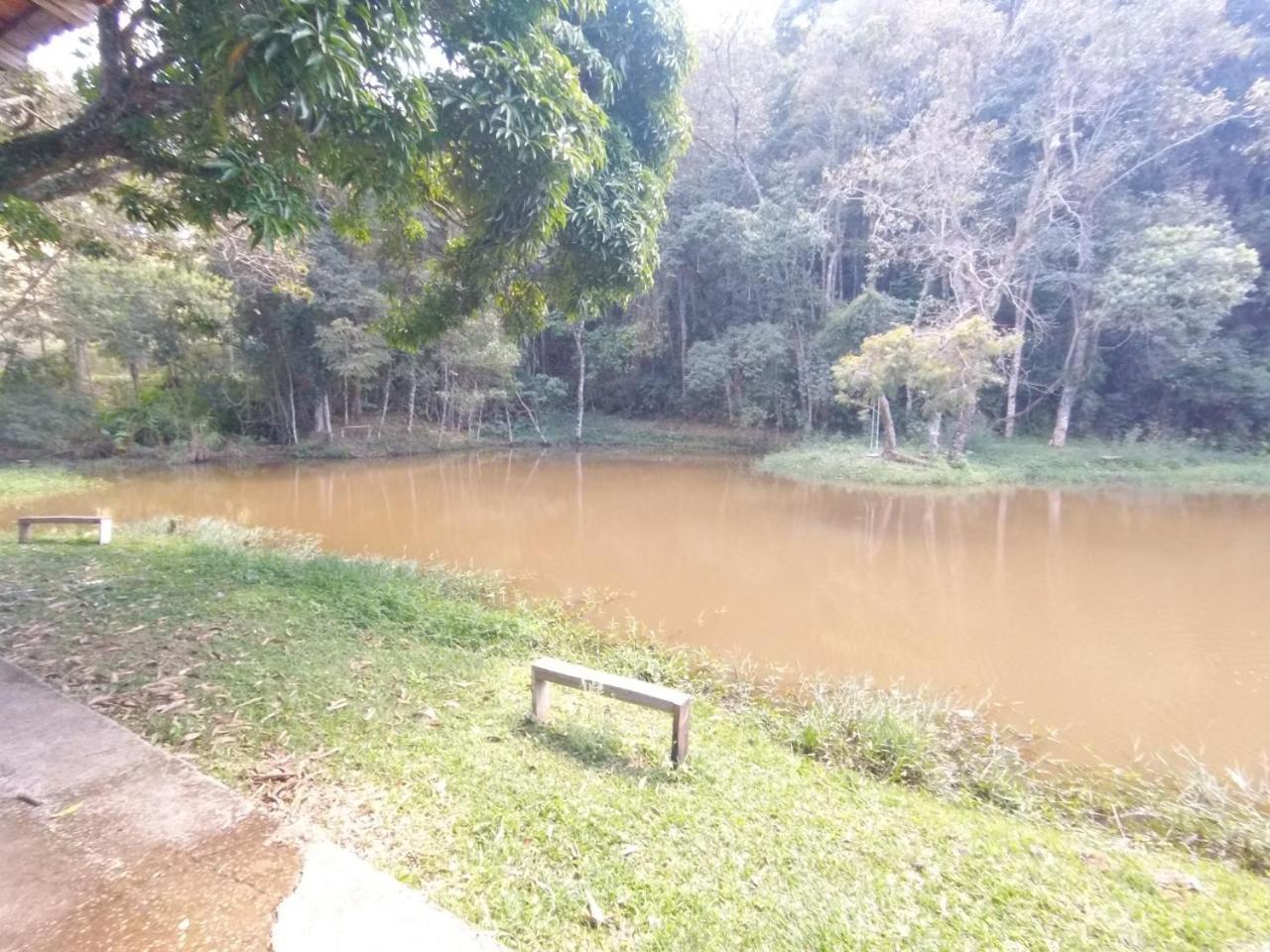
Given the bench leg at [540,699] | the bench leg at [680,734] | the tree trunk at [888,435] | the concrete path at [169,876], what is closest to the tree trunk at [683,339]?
the tree trunk at [888,435]

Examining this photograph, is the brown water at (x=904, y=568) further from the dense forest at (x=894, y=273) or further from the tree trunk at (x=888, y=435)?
the dense forest at (x=894, y=273)

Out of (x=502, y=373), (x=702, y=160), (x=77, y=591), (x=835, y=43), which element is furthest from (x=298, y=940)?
(x=702, y=160)

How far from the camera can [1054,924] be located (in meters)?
1.95

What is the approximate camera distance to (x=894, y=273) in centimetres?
1994

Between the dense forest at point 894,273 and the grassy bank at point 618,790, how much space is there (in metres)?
7.27

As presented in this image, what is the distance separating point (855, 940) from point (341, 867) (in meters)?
1.49

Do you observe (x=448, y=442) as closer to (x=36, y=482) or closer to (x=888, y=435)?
(x=36, y=482)

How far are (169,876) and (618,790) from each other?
1.46m

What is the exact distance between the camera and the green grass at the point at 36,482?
10266 mm

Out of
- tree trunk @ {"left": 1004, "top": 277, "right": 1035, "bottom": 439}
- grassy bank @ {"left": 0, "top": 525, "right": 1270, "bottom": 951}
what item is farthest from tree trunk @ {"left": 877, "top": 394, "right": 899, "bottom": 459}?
grassy bank @ {"left": 0, "top": 525, "right": 1270, "bottom": 951}

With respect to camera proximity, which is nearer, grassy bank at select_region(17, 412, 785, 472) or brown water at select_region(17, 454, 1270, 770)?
brown water at select_region(17, 454, 1270, 770)

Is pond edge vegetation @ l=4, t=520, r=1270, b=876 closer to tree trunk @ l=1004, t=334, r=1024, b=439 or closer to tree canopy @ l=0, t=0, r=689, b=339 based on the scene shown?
tree canopy @ l=0, t=0, r=689, b=339

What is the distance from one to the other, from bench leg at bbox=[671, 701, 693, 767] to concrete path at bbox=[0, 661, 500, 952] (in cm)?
127

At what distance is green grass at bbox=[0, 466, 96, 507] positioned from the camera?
1027 centimetres
